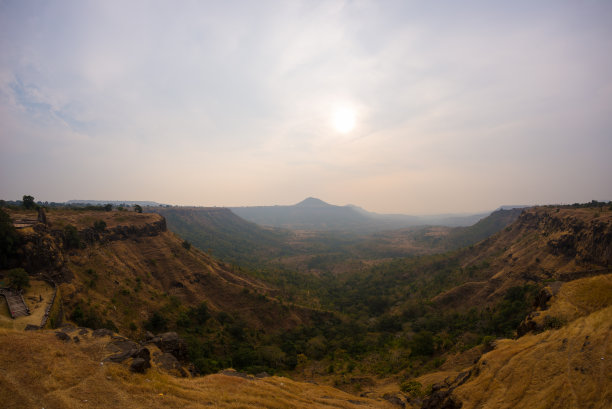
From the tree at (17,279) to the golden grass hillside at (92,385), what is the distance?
11.4 metres

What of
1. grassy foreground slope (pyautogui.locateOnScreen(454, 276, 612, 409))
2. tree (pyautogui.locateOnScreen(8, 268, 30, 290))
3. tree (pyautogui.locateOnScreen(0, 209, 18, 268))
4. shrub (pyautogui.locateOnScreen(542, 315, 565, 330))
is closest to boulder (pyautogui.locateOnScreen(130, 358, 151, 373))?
tree (pyautogui.locateOnScreen(8, 268, 30, 290))

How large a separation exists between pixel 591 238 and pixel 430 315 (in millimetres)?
29796

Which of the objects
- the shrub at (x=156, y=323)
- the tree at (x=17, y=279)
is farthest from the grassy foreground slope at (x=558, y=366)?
the tree at (x=17, y=279)

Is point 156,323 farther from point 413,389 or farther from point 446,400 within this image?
point 446,400

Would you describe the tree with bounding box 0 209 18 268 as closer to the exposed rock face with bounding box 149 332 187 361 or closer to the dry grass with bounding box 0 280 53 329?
the dry grass with bounding box 0 280 53 329

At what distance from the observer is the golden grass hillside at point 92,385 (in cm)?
1218

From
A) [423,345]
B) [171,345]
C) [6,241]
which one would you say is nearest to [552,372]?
[423,345]

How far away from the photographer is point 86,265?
36469 mm

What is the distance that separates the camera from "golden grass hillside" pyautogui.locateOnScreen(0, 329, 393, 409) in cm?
1218

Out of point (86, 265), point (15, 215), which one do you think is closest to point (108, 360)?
point (86, 265)

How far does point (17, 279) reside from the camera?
24.3 metres

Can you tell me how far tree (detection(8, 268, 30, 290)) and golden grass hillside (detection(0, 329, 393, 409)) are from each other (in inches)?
448

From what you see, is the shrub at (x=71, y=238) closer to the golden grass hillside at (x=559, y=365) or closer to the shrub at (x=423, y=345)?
the golden grass hillside at (x=559, y=365)

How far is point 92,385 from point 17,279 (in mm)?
20772
